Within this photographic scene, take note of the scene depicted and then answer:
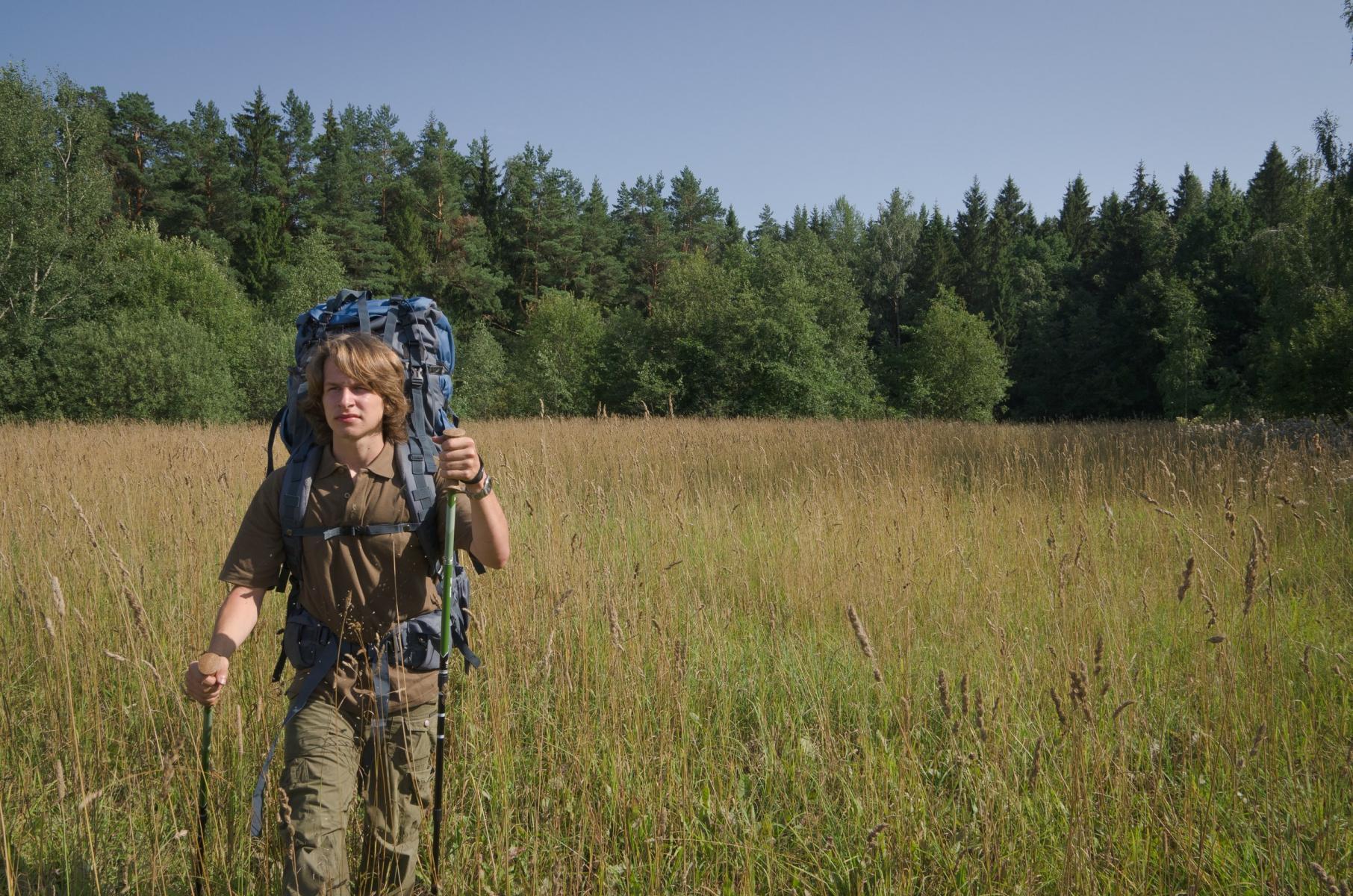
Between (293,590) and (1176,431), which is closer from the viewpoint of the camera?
(293,590)

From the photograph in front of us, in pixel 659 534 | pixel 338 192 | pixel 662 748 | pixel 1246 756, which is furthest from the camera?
pixel 338 192

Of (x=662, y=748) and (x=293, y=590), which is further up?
(x=293, y=590)

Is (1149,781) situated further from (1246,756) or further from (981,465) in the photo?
(981,465)

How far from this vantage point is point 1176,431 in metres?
10.2

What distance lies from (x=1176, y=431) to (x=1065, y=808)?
9908 mm

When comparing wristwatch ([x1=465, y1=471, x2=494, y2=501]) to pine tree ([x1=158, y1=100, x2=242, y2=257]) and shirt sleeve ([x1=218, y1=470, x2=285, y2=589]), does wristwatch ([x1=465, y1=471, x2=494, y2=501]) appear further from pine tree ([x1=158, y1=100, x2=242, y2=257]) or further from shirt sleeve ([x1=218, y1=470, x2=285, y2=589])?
pine tree ([x1=158, y1=100, x2=242, y2=257])

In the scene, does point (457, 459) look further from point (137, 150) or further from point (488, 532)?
point (137, 150)

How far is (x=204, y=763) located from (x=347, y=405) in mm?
913

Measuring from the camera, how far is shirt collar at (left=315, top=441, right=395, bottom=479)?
6.51ft

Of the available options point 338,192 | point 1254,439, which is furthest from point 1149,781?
point 338,192

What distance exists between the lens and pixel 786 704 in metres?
2.90

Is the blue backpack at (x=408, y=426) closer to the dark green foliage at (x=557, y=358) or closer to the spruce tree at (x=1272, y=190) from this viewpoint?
the dark green foliage at (x=557, y=358)

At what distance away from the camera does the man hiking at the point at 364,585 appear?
1825 mm

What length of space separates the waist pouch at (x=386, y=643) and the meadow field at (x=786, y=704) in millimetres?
274
